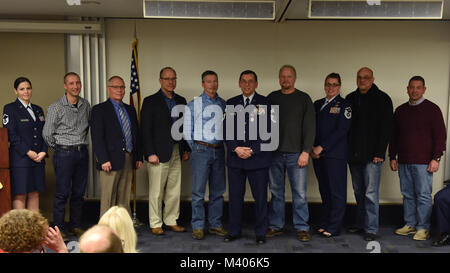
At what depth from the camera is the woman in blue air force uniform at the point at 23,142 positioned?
158 inches

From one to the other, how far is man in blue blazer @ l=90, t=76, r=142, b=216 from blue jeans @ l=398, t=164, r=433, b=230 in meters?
2.93

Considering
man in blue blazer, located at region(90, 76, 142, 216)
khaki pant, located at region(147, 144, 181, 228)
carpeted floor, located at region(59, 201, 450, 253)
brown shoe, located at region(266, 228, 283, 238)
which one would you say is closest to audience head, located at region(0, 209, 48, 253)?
carpeted floor, located at region(59, 201, 450, 253)

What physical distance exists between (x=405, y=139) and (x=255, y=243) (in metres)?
1.92

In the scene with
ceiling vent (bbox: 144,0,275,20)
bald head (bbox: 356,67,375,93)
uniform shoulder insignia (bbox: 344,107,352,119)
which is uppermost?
ceiling vent (bbox: 144,0,275,20)

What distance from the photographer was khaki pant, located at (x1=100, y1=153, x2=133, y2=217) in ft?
13.7

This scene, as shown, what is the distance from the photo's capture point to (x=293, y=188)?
430cm

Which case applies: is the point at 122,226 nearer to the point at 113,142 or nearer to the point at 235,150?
the point at 235,150

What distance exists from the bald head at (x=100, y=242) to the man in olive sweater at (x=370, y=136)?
10.7 feet

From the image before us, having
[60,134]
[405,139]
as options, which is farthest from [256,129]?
[60,134]

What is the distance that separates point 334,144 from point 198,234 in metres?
1.68

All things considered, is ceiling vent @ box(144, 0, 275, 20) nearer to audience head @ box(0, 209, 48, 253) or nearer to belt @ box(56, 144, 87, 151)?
belt @ box(56, 144, 87, 151)

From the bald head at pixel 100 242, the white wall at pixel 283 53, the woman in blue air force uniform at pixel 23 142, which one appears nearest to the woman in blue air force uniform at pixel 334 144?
the white wall at pixel 283 53

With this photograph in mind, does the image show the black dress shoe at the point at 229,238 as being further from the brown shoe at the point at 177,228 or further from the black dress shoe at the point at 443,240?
the black dress shoe at the point at 443,240
